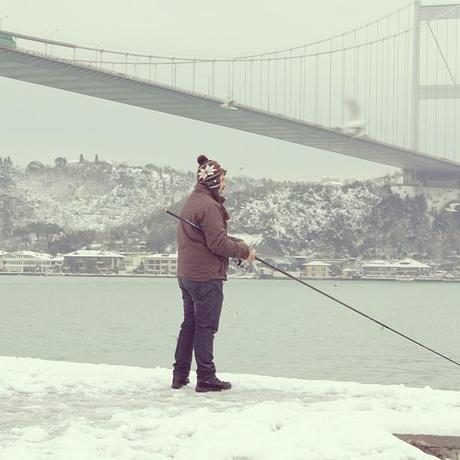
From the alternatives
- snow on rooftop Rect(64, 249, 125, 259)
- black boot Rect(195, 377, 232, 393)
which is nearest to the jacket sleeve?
black boot Rect(195, 377, 232, 393)

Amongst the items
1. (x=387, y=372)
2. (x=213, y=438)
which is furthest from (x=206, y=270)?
(x=387, y=372)

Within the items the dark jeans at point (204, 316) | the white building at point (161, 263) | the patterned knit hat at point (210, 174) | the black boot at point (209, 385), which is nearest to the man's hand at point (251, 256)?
the dark jeans at point (204, 316)

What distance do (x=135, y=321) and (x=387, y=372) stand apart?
23.6 meters

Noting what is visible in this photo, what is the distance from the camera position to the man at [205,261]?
207 inches

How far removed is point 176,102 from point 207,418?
3929cm

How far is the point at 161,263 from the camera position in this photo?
10794cm

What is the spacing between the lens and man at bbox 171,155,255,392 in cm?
526

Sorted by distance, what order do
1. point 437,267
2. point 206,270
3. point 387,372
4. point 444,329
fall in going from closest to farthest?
point 206,270, point 387,372, point 444,329, point 437,267

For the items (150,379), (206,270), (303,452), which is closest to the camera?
(303,452)

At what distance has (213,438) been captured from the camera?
3734 millimetres

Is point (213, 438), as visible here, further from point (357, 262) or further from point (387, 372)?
point (357, 262)

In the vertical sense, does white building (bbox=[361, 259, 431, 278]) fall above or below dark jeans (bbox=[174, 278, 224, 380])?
below

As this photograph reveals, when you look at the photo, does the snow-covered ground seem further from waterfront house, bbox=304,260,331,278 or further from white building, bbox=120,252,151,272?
white building, bbox=120,252,151,272

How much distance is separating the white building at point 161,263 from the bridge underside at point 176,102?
2285 inches
